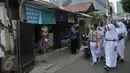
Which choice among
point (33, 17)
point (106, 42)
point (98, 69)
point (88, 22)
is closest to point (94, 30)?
point (106, 42)

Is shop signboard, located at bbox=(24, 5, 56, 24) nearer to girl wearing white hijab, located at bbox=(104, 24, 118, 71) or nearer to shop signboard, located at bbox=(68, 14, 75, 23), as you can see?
girl wearing white hijab, located at bbox=(104, 24, 118, 71)

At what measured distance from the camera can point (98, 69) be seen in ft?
27.5

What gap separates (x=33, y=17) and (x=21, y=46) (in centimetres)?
471

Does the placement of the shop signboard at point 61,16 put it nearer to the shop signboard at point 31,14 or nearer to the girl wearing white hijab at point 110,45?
the shop signboard at point 31,14

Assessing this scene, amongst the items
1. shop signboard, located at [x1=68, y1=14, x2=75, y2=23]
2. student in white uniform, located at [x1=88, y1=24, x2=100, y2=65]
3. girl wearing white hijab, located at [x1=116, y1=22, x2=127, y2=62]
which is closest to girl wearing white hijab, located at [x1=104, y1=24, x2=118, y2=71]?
student in white uniform, located at [x1=88, y1=24, x2=100, y2=65]

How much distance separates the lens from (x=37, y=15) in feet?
31.8

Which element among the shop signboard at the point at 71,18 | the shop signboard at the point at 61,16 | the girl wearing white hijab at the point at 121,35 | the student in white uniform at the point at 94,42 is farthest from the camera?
the shop signboard at the point at 71,18

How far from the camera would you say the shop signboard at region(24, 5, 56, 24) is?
338 inches

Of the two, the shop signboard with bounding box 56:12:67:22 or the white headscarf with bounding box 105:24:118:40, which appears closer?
the white headscarf with bounding box 105:24:118:40

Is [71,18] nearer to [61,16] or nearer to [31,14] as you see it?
[61,16]

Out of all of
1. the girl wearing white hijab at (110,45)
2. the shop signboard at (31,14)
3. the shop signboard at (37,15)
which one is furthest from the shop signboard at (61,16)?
the girl wearing white hijab at (110,45)

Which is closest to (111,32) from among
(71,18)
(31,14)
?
(31,14)

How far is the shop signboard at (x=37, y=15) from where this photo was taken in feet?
28.2

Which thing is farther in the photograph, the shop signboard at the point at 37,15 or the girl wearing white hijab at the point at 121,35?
the girl wearing white hijab at the point at 121,35
